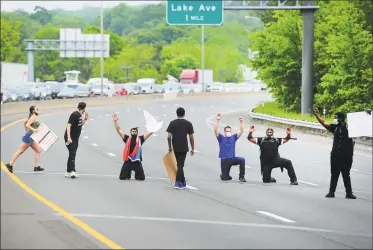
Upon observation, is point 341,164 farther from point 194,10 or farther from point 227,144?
point 194,10

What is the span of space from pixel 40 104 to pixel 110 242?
2362 inches

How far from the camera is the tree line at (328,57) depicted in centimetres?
4969

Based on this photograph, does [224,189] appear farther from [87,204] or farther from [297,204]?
[87,204]

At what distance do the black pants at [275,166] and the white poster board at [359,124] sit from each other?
14.5 feet

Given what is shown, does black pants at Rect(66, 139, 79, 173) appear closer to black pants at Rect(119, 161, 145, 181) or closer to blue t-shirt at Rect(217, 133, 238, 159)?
black pants at Rect(119, 161, 145, 181)

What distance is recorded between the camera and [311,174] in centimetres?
2356

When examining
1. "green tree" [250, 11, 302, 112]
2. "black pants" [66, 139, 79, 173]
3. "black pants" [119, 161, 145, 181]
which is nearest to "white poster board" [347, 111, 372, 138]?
"black pants" [119, 161, 145, 181]

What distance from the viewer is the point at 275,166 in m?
20.4

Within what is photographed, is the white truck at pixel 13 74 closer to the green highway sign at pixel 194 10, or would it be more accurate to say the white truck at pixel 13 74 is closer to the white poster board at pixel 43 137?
the green highway sign at pixel 194 10

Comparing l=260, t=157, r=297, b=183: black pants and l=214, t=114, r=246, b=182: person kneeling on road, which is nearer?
l=260, t=157, r=297, b=183: black pants

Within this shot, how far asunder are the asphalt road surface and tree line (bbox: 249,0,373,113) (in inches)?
897

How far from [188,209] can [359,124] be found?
327 centimetres

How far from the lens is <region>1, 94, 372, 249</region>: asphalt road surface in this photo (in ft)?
40.7

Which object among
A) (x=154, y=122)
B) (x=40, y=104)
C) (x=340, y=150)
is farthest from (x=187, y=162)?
(x=40, y=104)
